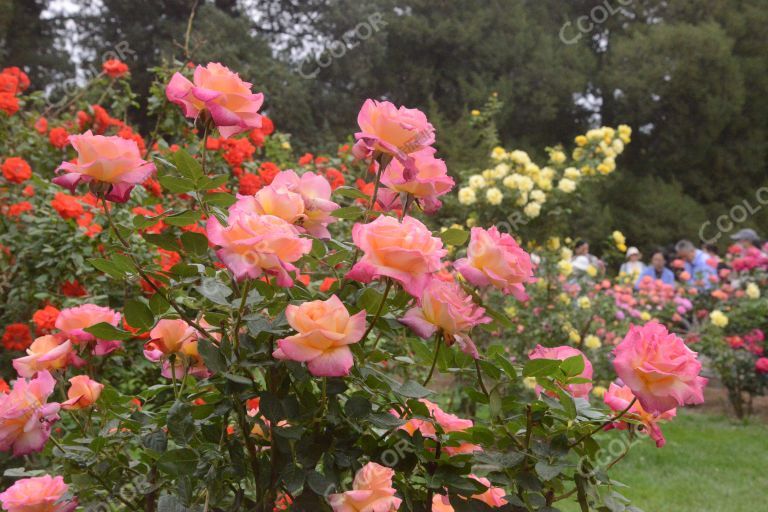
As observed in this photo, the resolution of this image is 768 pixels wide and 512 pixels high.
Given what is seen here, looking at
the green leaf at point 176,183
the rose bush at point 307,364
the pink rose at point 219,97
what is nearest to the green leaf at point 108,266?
the rose bush at point 307,364

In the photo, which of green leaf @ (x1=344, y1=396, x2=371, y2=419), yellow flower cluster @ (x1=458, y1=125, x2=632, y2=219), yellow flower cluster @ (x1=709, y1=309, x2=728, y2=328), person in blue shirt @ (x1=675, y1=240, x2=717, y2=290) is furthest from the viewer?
person in blue shirt @ (x1=675, y1=240, x2=717, y2=290)

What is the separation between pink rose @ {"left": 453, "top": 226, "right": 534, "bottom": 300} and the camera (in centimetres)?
86

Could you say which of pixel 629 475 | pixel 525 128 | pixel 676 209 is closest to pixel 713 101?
pixel 676 209

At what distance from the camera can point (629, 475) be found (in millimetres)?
4090

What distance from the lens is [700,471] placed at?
4.28 metres

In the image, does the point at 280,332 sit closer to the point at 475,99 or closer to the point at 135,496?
the point at 135,496

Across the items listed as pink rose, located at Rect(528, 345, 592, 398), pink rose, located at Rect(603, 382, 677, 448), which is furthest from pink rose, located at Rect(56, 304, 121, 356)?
pink rose, located at Rect(603, 382, 677, 448)

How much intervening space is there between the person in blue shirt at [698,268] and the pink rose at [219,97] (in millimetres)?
5987

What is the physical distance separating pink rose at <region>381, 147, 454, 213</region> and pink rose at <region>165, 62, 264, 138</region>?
→ 19 centimetres

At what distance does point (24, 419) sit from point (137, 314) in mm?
176

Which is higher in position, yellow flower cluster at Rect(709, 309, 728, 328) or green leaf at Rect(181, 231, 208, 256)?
green leaf at Rect(181, 231, 208, 256)

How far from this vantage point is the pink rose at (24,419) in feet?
2.83

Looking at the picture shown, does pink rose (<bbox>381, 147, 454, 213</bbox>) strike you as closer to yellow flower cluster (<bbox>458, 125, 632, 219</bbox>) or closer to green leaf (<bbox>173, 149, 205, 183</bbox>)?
green leaf (<bbox>173, 149, 205, 183</bbox>)

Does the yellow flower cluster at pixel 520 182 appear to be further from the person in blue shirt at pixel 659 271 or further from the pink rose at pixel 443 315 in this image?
the pink rose at pixel 443 315
